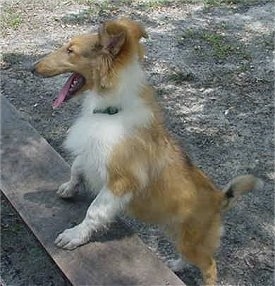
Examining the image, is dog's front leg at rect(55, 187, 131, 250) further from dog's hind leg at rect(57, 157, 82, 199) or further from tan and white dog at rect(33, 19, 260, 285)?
dog's hind leg at rect(57, 157, 82, 199)

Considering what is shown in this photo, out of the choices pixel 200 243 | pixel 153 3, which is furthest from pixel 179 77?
pixel 200 243

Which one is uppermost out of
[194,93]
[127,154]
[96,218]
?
[127,154]

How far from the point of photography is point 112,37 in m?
3.11

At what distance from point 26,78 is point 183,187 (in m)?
2.79

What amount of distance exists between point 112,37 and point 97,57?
5.8 inches

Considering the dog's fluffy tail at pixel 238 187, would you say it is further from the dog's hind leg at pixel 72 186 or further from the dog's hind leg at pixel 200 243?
the dog's hind leg at pixel 72 186

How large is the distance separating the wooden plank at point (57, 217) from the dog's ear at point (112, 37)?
43.3 inches

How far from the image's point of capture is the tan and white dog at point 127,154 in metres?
3.19

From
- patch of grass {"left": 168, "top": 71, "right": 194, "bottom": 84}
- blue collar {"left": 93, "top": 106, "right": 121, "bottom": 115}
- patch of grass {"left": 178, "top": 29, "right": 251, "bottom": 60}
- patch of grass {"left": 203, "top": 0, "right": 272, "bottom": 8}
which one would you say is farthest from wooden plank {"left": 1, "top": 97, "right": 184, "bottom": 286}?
patch of grass {"left": 203, "top": 0, "right": 272, "bottom": 8}

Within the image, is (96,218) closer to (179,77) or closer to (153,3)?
(179,77)

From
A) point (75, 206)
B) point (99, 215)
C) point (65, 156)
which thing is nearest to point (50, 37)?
point (65, 156)

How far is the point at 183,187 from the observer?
3377 millimetres

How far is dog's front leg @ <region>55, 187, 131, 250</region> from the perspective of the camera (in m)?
3.32

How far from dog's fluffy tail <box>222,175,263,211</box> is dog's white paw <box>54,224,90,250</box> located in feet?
2.64
